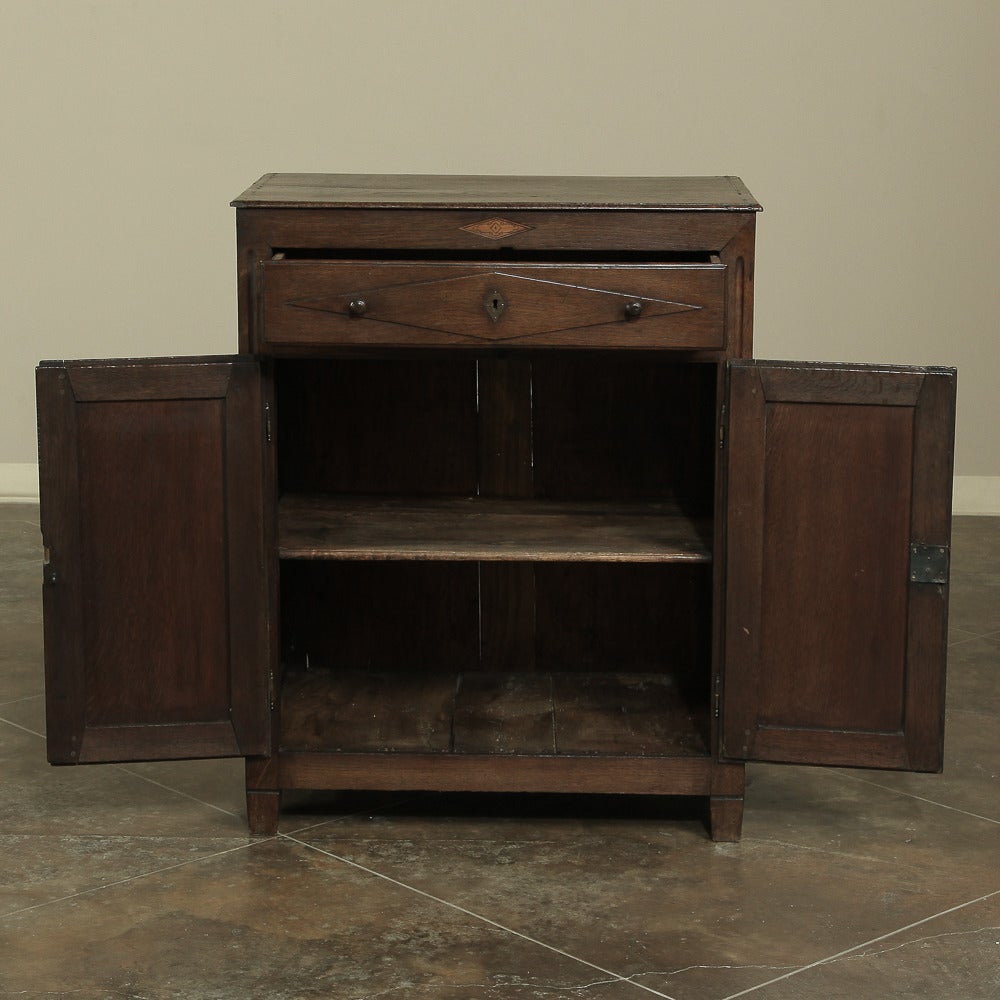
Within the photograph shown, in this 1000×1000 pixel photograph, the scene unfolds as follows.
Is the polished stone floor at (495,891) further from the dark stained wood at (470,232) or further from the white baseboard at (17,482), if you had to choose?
the white baseboard at (17,482)

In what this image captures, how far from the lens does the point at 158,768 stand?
295cm

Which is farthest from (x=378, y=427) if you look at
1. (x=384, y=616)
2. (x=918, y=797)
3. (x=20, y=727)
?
(x=918, y=797)

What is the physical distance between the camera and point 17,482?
5383 mm

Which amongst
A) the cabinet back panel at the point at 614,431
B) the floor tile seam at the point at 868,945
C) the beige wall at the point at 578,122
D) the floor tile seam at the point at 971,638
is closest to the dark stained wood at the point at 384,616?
the cabinet back panel at the point at 614,431

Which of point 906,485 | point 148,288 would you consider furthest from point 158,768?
point 148,288

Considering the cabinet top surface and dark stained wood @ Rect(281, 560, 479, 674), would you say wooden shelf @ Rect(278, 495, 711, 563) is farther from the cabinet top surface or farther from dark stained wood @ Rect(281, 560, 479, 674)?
the cabinet top surface

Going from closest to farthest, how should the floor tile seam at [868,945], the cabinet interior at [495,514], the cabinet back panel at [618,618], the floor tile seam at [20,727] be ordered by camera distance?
the floor tile seam at [868,945]
the cabinet interior at [495,514]
the cabinet back panel at [618,618]
the floor tile seam at [20,727]

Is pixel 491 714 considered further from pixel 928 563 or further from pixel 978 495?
pixel 978 495

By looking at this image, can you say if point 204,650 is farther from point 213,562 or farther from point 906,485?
point 906,485

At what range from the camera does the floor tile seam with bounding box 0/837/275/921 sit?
2339 mm

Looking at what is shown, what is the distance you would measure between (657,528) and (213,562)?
0.77 meters

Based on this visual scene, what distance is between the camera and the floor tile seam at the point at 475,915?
2137mm

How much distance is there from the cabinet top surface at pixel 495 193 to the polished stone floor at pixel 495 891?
1.02m

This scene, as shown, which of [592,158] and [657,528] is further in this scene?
[592,158]
